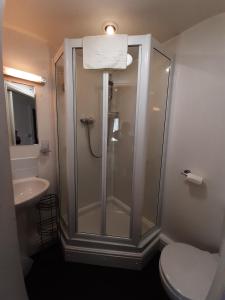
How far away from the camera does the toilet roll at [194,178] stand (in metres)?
1.28

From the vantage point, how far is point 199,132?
1.33m

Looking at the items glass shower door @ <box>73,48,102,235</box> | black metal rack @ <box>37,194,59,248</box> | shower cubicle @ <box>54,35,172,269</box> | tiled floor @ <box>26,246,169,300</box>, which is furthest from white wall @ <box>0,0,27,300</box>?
black metal rack @ <box>37,194,59,248</box>

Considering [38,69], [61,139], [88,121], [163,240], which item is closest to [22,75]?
[38,69]

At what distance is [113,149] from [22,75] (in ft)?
4.00

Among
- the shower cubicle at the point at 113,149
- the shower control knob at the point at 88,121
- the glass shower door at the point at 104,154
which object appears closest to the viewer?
the shower cubicle at the point at 113,149

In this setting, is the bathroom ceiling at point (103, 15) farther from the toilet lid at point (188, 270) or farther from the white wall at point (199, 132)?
the toilet lid at point (188, 270)

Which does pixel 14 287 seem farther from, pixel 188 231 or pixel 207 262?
pixel 188 231

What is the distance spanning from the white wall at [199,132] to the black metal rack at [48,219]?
1.33 meters

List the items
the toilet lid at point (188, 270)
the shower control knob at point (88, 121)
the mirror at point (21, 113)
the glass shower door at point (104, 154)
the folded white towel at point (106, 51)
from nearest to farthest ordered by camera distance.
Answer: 1. the toilet lid at point (188, 270)
2. the folded white towel at point (106, 51)
3. the mirror at point (21, 113)
4. the glass shower door at point (104, 154)
5. the shower control knob at point (88, 121)

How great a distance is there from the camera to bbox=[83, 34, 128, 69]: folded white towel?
3.91 ft

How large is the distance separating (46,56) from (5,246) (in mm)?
1699

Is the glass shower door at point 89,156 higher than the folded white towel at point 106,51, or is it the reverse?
the folded white towel at point 106,51

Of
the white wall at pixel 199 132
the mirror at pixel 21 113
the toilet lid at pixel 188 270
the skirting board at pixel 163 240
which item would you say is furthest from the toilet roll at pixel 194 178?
the mirror at pixel 21 113

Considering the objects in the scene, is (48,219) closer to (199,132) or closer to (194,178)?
(194,178)
